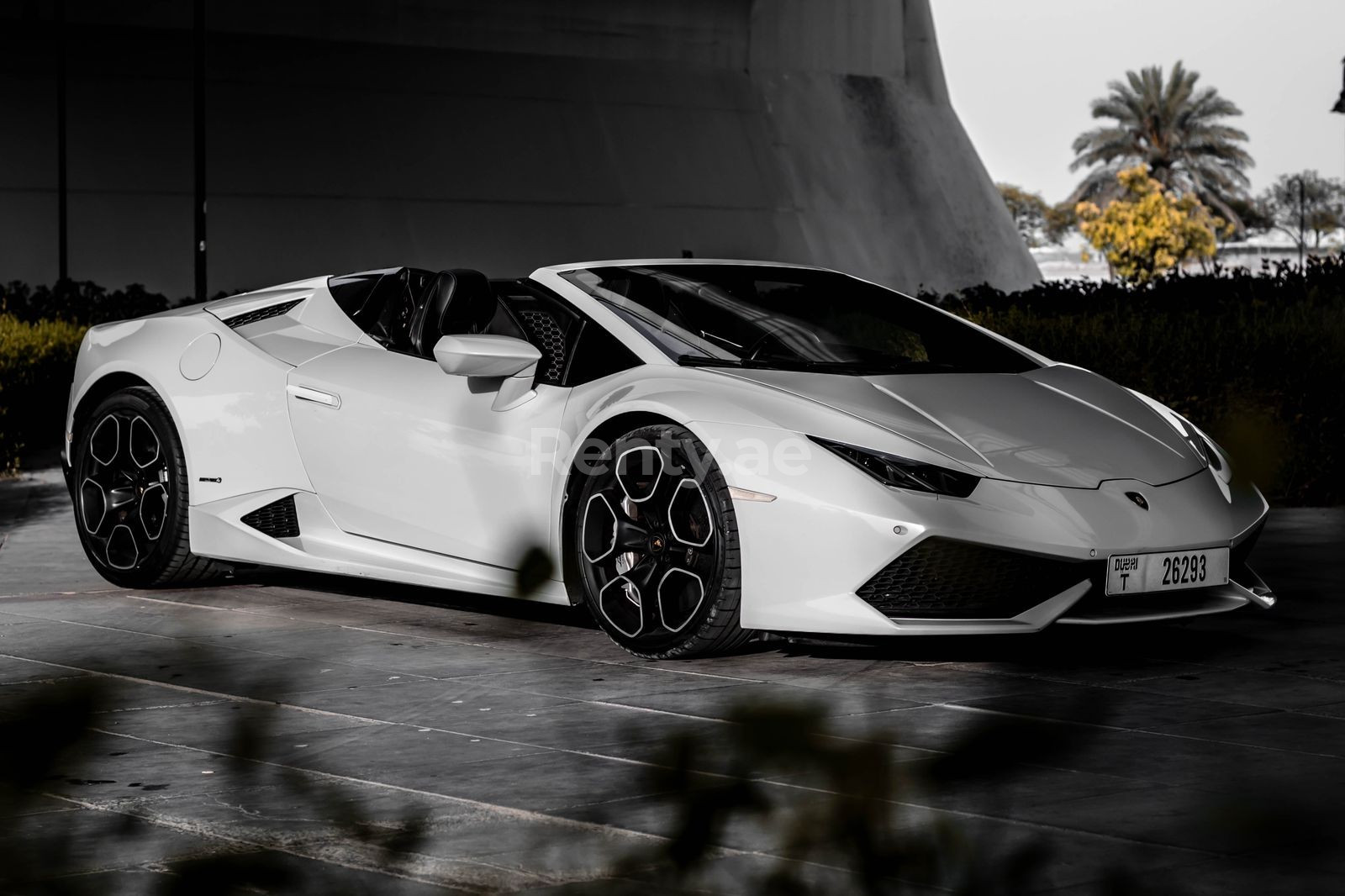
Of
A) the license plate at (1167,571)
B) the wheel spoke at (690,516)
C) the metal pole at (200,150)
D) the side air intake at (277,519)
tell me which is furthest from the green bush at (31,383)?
the license plate at (1167,571)

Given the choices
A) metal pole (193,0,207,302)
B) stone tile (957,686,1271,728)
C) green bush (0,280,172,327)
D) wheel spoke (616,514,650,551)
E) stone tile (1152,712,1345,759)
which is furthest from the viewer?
metal pole (193,0,207,302)

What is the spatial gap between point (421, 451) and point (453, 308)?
0.59 metres

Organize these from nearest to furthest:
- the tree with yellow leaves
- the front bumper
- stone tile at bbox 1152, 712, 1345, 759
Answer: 1. stone tile at bbox 1152, 712, 1345, 759
2. the front bumper
3. the tree with yellow leaves

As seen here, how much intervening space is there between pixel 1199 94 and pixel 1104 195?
5324 mm

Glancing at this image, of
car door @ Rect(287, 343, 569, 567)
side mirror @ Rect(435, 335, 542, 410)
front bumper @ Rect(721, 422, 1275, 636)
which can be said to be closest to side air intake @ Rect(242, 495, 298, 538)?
car door @ Rect(287, 343, 569, 567)

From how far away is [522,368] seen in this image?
5.94 metres

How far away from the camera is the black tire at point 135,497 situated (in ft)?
23.0

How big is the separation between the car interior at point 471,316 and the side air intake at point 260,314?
194 mm

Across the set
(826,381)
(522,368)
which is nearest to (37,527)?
(522,368)

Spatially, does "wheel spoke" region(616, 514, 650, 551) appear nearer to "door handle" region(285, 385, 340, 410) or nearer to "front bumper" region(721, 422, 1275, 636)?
"front bumper" region(721, 422, 1275, 636)

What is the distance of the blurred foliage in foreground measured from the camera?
33.2 ft

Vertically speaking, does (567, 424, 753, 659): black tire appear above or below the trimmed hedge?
below

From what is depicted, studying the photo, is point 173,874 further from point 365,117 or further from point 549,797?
point 365,117

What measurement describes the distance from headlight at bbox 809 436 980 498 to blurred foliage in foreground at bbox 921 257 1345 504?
192 inches
